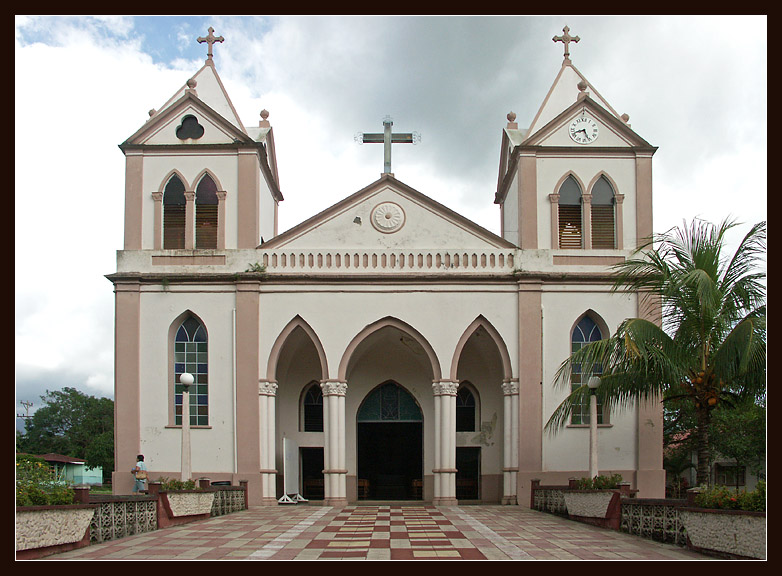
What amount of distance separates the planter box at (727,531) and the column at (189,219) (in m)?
16.1

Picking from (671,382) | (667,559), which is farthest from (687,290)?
(667,559)

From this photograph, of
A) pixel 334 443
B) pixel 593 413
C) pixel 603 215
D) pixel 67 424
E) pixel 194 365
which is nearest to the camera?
pixel 593 413

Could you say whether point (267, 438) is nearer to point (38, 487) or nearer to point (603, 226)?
point (603, 226)

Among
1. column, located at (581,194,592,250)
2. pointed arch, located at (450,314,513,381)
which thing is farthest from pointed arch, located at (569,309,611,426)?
column, located at (581,194,592,250)

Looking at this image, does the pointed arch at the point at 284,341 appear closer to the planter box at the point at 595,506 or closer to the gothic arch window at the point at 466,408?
the gothic arch window at the point at 466,408

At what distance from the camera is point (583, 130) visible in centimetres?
2519

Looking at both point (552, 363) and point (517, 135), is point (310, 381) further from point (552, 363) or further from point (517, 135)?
point (517, 135)

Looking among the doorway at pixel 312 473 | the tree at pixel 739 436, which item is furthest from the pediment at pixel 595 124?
the tree at pixel 739 436

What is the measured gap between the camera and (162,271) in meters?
24.3

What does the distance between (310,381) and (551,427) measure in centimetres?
771

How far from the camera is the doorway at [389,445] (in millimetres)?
26781

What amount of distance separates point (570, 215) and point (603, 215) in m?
0.95

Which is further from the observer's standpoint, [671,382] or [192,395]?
[192,395]

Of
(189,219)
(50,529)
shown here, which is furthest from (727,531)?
(189,219)
